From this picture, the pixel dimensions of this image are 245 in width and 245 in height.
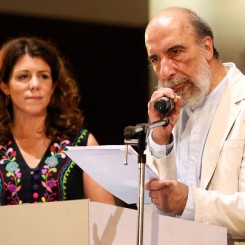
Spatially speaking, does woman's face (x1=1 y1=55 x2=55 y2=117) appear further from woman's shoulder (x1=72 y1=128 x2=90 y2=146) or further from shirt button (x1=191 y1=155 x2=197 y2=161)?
shirt button (x1=191 y1=155 x2=197 y2=161)

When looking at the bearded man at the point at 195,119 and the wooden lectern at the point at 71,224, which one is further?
the bearded man at the point at 195,119

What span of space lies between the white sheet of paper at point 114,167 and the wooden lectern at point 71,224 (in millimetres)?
78

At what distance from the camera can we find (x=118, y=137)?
339 cm

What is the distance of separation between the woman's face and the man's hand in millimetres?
1000

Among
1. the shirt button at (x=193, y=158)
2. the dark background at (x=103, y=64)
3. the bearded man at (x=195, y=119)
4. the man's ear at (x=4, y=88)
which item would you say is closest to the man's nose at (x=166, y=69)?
the bearded man at (x=195, y=119)

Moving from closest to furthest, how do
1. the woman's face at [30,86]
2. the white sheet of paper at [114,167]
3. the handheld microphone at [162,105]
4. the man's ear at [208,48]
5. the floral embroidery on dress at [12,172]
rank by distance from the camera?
the white sheet of paper at [114,167], the handheld microphone at [162,105], the man's ear at [208,48], the floral embroidery on dress at [12,172], the woman's face at [30,86]

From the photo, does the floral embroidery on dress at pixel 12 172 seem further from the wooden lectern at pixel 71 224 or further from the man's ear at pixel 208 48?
the man's ear at pixel 208 48

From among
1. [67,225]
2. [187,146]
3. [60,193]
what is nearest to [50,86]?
[60,193]

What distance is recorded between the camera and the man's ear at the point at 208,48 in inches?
73.4

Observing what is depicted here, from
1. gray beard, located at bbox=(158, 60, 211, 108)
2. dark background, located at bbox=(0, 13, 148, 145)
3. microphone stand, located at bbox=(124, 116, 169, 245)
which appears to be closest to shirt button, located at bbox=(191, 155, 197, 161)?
gray beard, located at bbox=(158, 60, 211, 108)

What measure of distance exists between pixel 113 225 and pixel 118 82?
2.01 m

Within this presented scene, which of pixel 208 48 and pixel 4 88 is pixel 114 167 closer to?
pixel 208 48

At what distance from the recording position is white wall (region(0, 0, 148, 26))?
3.30 m

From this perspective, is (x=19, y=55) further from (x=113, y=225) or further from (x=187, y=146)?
(x=113, y=225)
